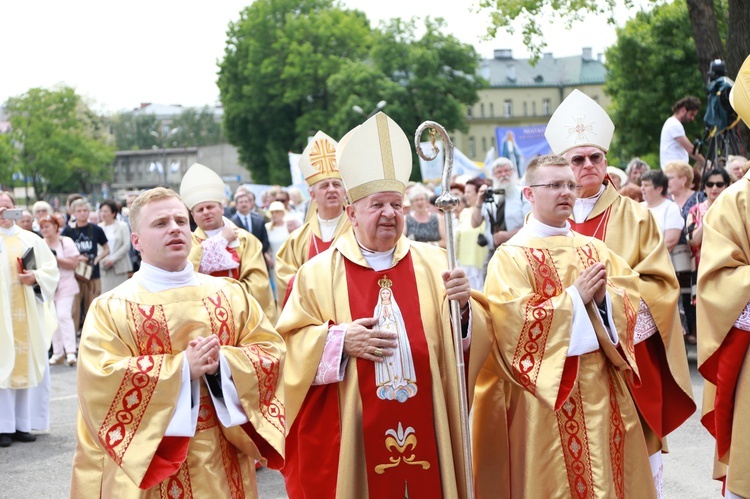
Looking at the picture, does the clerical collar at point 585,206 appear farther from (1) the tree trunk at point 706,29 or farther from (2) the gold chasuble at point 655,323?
(1) the tree trunk at point 706,29

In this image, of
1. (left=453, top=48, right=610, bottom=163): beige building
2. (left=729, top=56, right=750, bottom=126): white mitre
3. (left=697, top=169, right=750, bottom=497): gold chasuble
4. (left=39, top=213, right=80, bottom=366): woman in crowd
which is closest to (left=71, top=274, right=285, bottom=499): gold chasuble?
(left=697, top=169, right=750, bottom=497): gold chasuble

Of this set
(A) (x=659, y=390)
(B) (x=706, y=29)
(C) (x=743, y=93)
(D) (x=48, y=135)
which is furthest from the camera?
(D) (x=48, y=135)

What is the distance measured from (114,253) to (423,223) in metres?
4.83

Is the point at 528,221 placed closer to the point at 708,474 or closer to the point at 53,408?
the point at 708,474

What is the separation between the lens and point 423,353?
4.58m

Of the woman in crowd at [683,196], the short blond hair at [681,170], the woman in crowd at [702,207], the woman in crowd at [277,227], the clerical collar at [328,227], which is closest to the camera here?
the clerical collar at [328,227]

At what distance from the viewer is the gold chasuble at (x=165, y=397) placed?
4.05 m

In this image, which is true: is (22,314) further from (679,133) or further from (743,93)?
(679,133)

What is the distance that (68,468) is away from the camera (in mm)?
7617

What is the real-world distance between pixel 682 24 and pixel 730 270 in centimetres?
3346

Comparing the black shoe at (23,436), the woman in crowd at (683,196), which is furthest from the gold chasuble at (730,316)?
the black shoe at (23,436)

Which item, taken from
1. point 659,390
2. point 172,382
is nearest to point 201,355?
point 172,382

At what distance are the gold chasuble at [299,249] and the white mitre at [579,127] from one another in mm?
2059

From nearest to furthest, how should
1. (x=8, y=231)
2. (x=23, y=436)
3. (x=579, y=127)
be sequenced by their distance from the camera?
(x=579, y=127), (x=23, y=436), (x=8, y=231)
